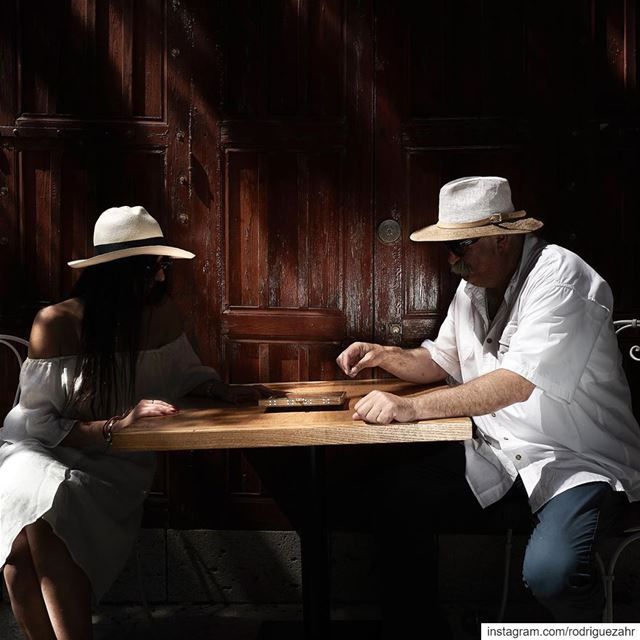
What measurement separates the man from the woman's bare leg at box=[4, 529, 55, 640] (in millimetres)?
1288

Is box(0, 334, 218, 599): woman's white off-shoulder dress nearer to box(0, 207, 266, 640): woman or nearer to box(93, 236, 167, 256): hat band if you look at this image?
box(0, 207, 266, 640): woman

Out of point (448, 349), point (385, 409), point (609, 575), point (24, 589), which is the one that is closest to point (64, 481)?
point (24, 589)

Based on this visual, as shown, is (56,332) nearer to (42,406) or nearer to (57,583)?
(42,406)

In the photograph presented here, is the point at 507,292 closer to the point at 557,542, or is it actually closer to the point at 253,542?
the point at 557,542

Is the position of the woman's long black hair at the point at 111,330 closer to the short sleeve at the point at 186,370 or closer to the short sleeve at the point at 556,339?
the short sleeve at the point at 186,370

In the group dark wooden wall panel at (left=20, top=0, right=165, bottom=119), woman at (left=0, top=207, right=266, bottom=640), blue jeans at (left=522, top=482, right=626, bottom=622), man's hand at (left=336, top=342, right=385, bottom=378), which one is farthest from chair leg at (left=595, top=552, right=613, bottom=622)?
dark wooden wall panel at (left=20, top=0, right=165, bottom=119)

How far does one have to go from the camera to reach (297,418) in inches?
106

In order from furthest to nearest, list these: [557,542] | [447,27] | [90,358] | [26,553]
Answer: [447,27], [90,358], [26,553], [557,542]

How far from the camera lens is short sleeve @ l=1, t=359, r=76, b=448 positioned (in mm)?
2980

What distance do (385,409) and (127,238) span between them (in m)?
1.26

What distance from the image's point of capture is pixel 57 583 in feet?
9.32

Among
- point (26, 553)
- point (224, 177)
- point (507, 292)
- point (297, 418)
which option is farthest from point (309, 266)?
point (26, 553)

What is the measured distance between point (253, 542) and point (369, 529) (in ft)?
1.85

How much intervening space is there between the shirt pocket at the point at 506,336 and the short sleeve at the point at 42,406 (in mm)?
1617
